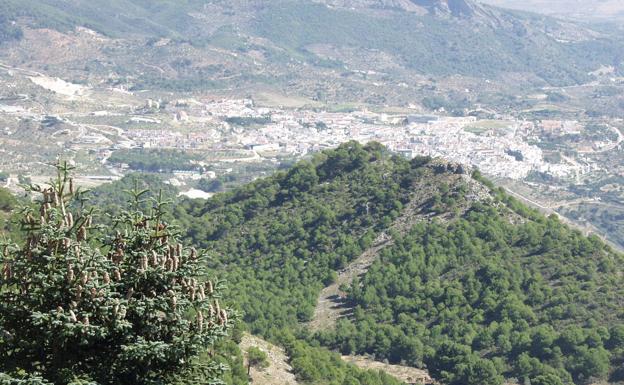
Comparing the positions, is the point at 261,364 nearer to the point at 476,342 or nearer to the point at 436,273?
the point at 476,342

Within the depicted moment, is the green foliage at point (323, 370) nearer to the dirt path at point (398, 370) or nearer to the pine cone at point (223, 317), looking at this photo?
the dirt path at point (398, 370)

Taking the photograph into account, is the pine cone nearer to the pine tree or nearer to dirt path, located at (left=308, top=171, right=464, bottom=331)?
the pine tree

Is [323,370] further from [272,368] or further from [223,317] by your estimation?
[223,317]

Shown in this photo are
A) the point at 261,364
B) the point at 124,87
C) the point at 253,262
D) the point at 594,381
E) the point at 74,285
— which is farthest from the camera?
the point at 124,87

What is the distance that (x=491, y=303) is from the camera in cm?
3753

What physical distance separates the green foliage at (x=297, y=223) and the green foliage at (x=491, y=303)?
2732 mm

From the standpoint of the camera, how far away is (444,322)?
123 ft

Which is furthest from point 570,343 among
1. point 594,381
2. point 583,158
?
point 583,158

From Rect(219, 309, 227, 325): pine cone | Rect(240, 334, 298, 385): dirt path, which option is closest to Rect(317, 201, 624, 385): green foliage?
Rect(240, 334, 298, 385): dirt path

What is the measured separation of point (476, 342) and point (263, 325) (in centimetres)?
895

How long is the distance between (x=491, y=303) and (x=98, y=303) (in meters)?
29.6

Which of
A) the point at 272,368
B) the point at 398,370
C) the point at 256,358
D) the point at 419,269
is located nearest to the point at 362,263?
the point at 419,269

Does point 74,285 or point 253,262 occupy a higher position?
point 74,285

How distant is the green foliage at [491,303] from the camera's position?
33.1 metres
